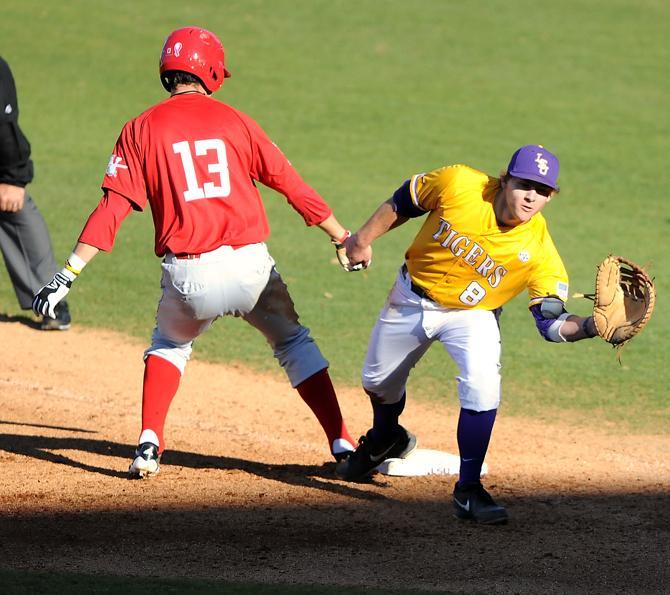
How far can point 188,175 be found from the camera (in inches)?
201


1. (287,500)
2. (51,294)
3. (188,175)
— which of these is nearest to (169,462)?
(287,500)

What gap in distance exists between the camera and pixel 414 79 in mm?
17125

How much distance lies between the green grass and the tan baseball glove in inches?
83.0

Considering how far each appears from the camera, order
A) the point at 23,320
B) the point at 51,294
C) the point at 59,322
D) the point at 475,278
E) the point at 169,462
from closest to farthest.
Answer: the point at 51,294, the point at 475,278, the point at 169,462, the point at 59,322, the point at 23,320

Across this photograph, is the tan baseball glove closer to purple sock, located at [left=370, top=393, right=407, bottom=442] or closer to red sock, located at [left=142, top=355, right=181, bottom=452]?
purple sock, located at [left=370, top=393, right=407, bottom=442]

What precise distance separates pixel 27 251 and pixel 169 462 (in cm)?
290

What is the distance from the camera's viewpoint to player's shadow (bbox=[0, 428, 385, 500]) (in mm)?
5668

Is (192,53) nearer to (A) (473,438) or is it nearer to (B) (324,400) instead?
(B) (324,400)

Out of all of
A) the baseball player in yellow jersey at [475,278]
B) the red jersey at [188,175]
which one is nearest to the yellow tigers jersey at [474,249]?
the baseball player in yellow jersey at [475,278]

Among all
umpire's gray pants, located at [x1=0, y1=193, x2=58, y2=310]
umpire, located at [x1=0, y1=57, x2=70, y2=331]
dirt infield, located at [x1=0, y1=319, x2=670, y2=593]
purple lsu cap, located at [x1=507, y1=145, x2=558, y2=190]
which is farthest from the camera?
umpire's gray pants, located at [x1=0, y1=193, x2=58, y2=310]

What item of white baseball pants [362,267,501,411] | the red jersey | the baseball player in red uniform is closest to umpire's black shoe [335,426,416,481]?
white baseball pants [362,267,501,411]

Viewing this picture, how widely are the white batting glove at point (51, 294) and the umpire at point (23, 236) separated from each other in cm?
284

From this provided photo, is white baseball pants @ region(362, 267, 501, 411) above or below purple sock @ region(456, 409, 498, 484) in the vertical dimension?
above

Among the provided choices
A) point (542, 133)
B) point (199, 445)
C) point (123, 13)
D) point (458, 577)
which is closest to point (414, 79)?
point (542, 133)
